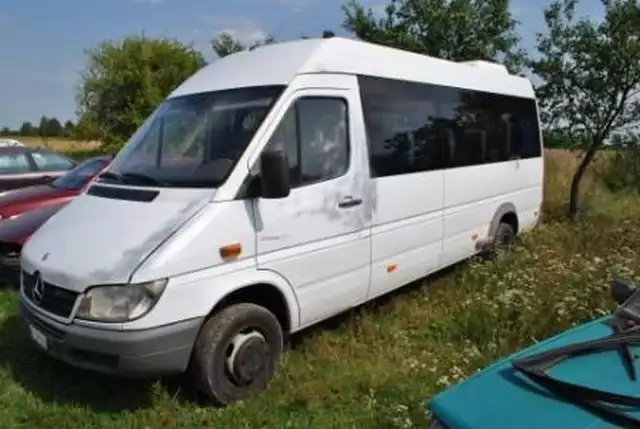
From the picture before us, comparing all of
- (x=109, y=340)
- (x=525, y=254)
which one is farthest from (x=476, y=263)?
(x=109, y=340)

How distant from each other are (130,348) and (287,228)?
133 cm

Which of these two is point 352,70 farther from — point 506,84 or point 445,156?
point 506,84

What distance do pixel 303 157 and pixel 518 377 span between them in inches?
103

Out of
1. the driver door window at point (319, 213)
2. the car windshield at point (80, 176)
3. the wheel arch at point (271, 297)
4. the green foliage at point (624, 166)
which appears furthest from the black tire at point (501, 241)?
the car windshield at point (80, 176)

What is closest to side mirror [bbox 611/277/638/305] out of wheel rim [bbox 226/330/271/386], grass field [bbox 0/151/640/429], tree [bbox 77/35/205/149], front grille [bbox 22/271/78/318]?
grass field [bbox 0/151/640/429]

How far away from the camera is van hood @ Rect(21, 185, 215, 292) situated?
12.0ft

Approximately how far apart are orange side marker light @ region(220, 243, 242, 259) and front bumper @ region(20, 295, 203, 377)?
0.44m

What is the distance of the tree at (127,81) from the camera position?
28.8m

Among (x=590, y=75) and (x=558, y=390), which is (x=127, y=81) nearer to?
(x=590, y=75)

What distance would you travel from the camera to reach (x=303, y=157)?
4449 millimetres

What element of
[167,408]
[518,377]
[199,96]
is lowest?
[167,408]

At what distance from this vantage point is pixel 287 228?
167 inches

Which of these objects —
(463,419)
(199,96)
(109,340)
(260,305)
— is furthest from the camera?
(199,96)

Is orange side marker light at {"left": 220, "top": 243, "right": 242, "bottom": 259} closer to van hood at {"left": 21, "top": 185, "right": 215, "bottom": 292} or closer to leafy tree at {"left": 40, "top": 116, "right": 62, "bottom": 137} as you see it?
van hood at {"left": 21, "top": 185, "right": 215, "bottom": 292}
